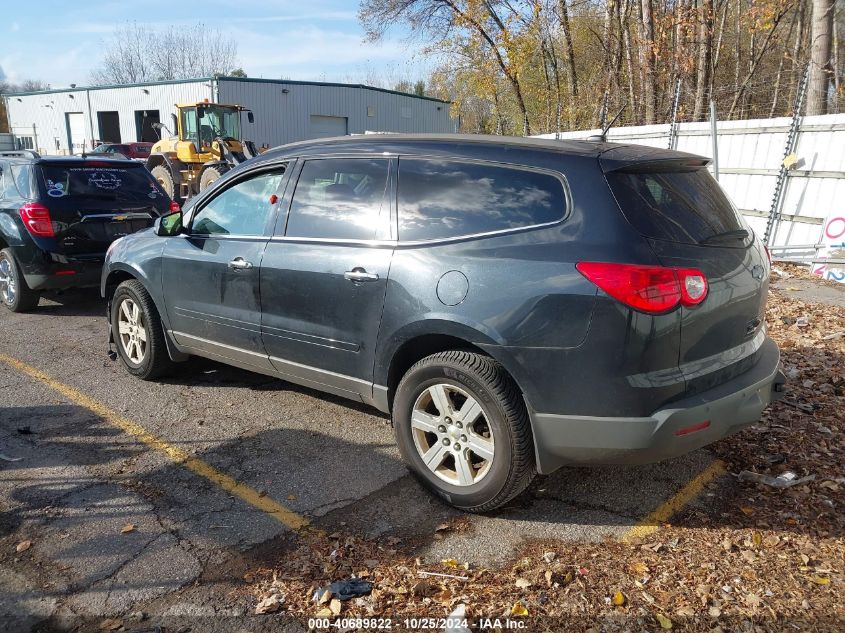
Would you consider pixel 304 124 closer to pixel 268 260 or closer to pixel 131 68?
pixel 268 260

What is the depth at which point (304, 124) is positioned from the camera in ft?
122

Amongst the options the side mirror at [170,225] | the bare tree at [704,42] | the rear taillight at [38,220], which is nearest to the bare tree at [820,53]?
the bare tree at [704,42]

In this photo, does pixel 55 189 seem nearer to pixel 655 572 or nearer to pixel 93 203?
pixel 93 203

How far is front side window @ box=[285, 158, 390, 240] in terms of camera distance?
3.66m

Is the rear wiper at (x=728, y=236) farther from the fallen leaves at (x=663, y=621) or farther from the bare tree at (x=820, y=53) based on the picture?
the bare tree at (x=820, y=53)

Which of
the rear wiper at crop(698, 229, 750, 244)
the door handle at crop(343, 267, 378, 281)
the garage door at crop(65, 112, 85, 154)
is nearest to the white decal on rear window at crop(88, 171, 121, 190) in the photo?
the door handle at crop(343, 267, 378, 281)

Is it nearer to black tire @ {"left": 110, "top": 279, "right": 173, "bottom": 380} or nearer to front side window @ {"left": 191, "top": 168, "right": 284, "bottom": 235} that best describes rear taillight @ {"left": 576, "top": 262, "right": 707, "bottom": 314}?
front side window @ {"left": 191, "top": 168, "right": 284, "bottom": 235}

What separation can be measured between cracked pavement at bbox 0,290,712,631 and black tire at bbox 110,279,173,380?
0.16 metres

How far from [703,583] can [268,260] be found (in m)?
2.95

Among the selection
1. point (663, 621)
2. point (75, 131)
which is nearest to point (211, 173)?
point (663, 621)

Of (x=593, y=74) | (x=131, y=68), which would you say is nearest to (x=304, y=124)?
(x=593, y=74)

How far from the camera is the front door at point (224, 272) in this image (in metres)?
4.23

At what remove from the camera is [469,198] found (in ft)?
10.9

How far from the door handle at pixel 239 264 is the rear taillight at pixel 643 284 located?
7.48ft
